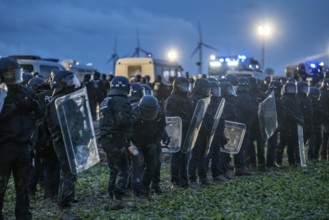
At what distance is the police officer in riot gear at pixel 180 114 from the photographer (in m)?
12.3

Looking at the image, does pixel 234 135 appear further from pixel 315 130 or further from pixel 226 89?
pixel 315 130

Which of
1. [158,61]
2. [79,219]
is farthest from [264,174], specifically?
[158,61]

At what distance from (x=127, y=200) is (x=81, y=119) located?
2177mm

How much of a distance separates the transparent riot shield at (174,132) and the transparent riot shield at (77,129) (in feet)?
10.7

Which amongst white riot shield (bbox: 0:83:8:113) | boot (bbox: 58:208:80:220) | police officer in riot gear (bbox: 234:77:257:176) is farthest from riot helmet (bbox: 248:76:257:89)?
white riot shield (bbox: 0:83:8:113)

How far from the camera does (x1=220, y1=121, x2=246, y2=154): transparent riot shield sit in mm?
14172

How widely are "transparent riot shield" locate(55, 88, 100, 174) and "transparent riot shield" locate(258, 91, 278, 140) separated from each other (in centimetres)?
686

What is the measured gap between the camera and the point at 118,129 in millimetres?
9703

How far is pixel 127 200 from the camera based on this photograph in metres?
10.5

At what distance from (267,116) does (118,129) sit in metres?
6.38

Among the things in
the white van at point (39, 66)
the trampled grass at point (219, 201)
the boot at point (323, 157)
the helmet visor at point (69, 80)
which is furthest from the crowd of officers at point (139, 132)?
the white van at point (39, 66)

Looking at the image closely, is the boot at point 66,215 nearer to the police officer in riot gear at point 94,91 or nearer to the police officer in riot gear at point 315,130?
the police officer in riot gear at point 315,130

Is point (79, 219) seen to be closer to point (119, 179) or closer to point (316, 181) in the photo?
point (119, 179)

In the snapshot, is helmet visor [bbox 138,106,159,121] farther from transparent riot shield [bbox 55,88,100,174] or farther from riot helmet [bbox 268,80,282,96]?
riot helmet [bbox 268,80,282,96]
